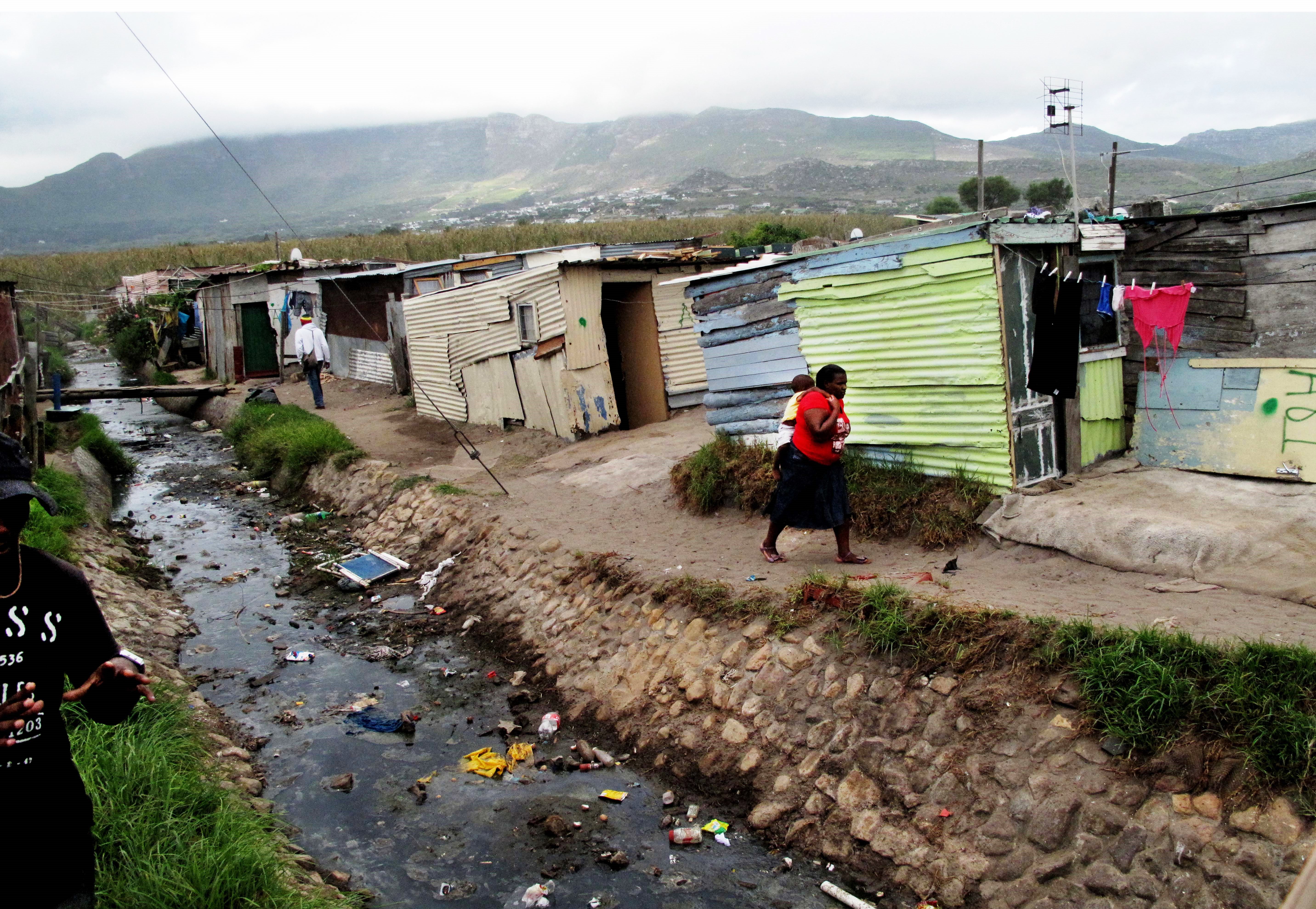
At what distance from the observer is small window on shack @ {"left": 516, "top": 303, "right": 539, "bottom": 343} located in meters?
13.3

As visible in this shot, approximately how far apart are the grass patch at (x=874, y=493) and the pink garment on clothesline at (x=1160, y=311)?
2165 millimetres

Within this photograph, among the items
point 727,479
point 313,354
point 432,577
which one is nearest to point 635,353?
point 727,479

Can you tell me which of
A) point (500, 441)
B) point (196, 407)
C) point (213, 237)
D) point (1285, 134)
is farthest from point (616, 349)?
point (213, 237)

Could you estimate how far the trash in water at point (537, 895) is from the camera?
492 centimetres

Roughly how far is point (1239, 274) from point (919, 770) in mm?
5263

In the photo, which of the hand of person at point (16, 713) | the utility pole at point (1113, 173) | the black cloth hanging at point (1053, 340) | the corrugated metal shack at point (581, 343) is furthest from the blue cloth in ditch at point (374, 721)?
the utility pole at point (1113, 173)

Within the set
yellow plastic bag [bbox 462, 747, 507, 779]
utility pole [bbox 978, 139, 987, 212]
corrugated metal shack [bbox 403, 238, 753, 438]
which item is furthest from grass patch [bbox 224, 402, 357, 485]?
utility pole [bbox 978, 139, 987, 212]

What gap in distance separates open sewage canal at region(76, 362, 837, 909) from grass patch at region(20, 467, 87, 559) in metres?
1.26

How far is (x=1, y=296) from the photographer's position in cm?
1451

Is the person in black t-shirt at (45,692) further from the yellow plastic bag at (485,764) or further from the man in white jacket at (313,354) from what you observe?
the man in white jacket at (313,354)

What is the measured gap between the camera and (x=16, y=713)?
2.43m

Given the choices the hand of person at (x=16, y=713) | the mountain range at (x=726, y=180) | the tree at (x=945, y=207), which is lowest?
the hand of person at (x=16, y=713)

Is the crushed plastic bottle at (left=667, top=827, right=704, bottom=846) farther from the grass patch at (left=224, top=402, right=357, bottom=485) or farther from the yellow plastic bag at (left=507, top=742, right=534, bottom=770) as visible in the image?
the grass patch at (left=224, top=402, right=357, bottom=485)

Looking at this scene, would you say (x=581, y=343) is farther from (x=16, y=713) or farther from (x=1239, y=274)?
(x=16, y=713)
